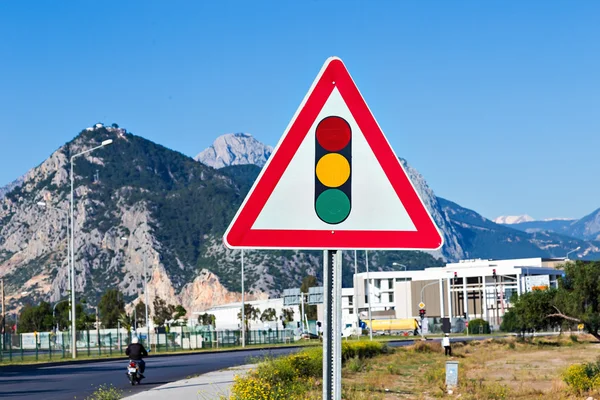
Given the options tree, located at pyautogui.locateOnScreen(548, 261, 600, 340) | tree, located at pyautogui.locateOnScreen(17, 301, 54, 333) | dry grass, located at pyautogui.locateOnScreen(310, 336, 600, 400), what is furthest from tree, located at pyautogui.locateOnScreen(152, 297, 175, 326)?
tree, located at pyautogui.locateOnScreen(548, 261, 600, 340)

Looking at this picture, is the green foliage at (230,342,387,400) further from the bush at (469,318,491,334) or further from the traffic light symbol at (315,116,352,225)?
the bush at (469,318,491,334)

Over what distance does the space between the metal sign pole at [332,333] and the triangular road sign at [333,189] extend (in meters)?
0.15

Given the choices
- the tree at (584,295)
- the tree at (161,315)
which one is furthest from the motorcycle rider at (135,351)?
the tree at (161,315)

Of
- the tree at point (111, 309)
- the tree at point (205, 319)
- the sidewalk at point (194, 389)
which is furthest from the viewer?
the tree at point (205, 319)

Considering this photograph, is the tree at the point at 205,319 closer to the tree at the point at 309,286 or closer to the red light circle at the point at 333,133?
the tree at the point at 309,286

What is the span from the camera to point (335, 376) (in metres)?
4.68

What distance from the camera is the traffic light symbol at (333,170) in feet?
15.7

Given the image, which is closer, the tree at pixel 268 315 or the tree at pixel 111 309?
the tree at pixel 111 309

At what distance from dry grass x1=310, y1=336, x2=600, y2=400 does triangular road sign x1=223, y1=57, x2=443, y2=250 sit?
14547mm

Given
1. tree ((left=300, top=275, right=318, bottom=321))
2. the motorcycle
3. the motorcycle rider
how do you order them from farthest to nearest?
tree ((left=300, top=275, right=318, bottom=321)) < the motorcycle < the motorcycle rider

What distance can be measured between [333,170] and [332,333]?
A: 2.80ft

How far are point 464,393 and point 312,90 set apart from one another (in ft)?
61.4

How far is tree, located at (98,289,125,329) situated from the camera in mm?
Result: 142500

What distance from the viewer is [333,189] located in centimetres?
484
